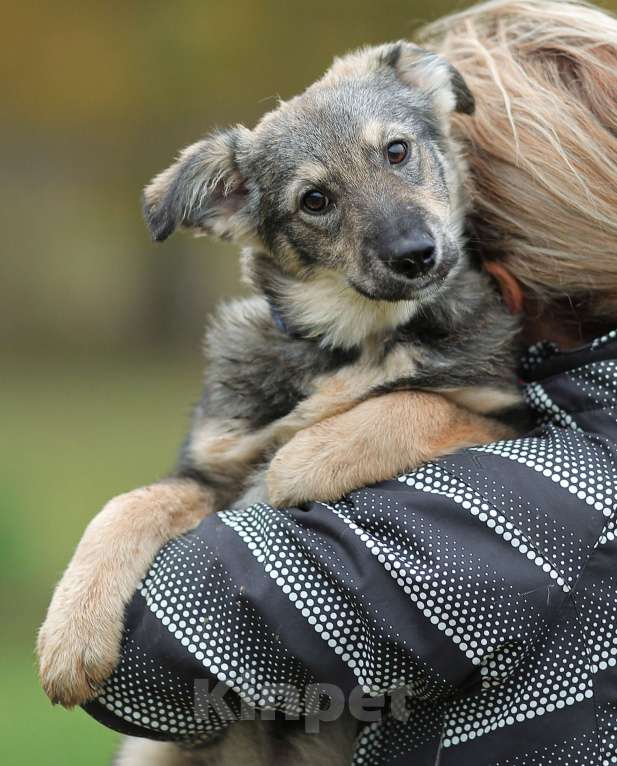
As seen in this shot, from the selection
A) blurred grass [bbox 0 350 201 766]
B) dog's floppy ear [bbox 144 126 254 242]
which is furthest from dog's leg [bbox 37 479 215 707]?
blurred grass [bbox 0 350 201 766]

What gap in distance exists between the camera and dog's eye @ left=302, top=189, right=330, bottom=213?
3.31 metres

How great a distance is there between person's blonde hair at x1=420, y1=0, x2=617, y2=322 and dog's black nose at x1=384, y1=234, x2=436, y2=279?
21 cm

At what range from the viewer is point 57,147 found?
1530 cm

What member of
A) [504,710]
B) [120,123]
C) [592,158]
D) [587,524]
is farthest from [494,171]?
[120,123]

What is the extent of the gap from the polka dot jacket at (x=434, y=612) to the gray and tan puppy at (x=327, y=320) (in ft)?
1.15

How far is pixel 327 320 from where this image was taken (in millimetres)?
3229

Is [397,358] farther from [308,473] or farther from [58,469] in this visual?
[58,469]

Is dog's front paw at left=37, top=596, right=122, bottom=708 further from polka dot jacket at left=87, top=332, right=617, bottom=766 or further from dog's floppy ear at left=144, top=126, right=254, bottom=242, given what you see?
dog's floppy ear at left=144, top=126, right=254, bottom=242

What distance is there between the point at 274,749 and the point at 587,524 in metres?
1.08

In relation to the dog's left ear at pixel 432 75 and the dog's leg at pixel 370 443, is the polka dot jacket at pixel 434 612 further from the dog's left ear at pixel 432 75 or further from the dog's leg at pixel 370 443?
the dog's left ear at pixel 432 75

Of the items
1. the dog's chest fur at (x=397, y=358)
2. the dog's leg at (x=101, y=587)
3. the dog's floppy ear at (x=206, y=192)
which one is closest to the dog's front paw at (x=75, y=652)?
the dog's leg at (x=101, y=587)

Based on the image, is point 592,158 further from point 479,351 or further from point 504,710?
point 504,710

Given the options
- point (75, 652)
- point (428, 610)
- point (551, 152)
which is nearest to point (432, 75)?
point (551, 152)

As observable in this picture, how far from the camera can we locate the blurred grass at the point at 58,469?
5988 mm
